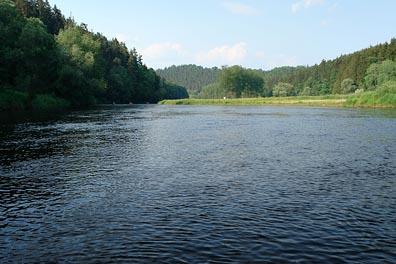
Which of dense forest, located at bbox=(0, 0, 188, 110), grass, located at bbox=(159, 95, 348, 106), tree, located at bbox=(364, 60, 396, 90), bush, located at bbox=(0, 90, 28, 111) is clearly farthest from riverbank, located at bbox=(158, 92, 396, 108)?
bush, located at bbox=(0, 90, 28, 111)

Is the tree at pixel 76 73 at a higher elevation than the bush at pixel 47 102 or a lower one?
higher

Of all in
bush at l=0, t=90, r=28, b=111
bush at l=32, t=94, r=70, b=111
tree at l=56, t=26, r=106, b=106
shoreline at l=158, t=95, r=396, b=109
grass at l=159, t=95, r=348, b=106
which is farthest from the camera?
grass at l=159, t=95, r=348, b=106

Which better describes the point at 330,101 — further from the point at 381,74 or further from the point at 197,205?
the point at 197,205

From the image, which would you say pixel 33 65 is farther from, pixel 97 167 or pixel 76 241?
pixel 76 241

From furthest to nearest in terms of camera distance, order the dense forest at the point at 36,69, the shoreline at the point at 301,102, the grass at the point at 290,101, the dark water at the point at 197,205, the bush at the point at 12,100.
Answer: the grass at the point at 290,101
the shoreline at the point at 301,102
the dense forest at the point at 36,69
the bush at the point at 12,100
the dark water at the point at 197,205

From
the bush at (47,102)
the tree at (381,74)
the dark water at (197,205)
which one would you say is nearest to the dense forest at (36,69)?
the bush at (47,102)

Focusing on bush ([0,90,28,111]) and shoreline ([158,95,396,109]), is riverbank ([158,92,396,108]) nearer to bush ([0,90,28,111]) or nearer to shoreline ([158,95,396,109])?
shoreline ([158,95,396,109])

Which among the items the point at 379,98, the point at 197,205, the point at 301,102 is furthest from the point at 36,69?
the point at 301,102

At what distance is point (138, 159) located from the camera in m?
27.4

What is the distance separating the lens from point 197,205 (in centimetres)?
1594

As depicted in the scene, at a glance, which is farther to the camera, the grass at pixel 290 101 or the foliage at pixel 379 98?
the grass at pixel 290 101

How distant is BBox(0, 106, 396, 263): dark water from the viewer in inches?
444

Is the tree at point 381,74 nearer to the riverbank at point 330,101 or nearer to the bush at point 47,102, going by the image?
the riverbank at point 330,101

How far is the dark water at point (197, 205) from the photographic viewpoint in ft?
37.0
